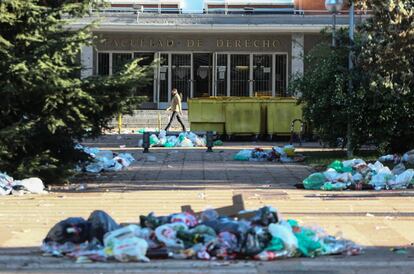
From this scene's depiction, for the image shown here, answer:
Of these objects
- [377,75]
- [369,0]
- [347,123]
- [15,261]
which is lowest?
[15,261]

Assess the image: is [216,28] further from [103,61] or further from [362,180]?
[362,180]

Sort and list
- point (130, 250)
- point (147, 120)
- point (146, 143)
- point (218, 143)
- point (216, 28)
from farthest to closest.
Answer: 1. point (216, 28)
2. point (147, 120)
3. point (218, 143)
4. point (146, 143)
5. point (130, 250)

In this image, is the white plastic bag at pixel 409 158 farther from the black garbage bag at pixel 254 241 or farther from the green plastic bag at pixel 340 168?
the black garbage bag at pixel 254 241

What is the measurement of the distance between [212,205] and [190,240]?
3282mm

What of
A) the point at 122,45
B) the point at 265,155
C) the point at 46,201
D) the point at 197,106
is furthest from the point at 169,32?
the point at 46,201

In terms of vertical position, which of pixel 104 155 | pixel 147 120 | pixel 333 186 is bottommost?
pixel 333 186

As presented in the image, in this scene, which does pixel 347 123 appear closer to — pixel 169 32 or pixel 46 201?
pixel 46 201

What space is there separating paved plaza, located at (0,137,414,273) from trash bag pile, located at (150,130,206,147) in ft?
15.1

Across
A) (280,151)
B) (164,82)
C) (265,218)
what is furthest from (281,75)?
(265,218)

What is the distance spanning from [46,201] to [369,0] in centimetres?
860

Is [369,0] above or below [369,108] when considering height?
above

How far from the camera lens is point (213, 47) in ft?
105

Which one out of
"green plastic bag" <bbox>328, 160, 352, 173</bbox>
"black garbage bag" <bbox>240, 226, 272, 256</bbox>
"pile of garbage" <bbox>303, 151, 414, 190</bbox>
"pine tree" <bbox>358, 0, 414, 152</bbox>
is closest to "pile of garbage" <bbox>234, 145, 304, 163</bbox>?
"pine tree" <bbox>358, 0, 414, 152</bbox>

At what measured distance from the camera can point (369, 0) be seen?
14812mm
